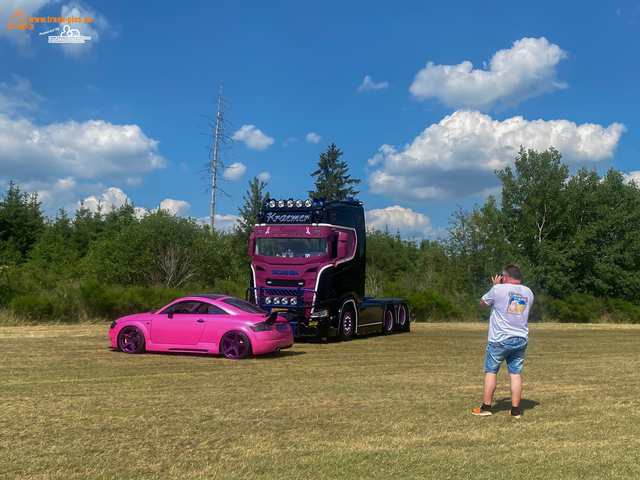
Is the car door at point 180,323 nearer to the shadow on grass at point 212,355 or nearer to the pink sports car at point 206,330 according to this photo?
the pink sports car at point 206,330

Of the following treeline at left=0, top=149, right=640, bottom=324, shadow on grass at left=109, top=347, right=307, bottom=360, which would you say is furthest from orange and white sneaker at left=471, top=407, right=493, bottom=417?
treeline at left=0, top=149, right=640, bottom=324

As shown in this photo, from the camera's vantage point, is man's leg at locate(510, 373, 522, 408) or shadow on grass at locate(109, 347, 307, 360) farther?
shadow on grass at locate(109, 347, 307, 360)

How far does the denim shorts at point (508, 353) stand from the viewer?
24.1 ft

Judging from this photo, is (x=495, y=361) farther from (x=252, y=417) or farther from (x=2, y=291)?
(x=2, y=291)

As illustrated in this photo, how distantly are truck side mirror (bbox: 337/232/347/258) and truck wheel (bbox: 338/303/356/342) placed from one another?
154cm

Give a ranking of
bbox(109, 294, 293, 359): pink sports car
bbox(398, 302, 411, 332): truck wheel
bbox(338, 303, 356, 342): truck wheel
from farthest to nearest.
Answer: bbox(398, 302, 411, 332): truck wheel → bbox(338, 303, 356, 342): truck wheel → bbox(109, 294, 293, 359): pink sports car

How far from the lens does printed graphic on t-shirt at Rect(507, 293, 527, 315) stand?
7395 millimetres

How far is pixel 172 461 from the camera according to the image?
17.9ft

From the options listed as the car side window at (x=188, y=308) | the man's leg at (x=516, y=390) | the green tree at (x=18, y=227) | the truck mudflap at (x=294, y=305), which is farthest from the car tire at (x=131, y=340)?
the green tree at (x=18, y=227)

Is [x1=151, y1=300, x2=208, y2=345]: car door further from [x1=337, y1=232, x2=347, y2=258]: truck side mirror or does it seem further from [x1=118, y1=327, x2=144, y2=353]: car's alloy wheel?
[x1=337, y1=232, x2=347, y2=258]: truck side mirror

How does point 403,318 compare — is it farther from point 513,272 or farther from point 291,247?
point 513,272

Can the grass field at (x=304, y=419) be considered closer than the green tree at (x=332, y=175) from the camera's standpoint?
Yes

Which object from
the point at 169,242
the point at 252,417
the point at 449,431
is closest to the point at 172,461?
the point at 252,417

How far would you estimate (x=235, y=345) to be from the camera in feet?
42.3
